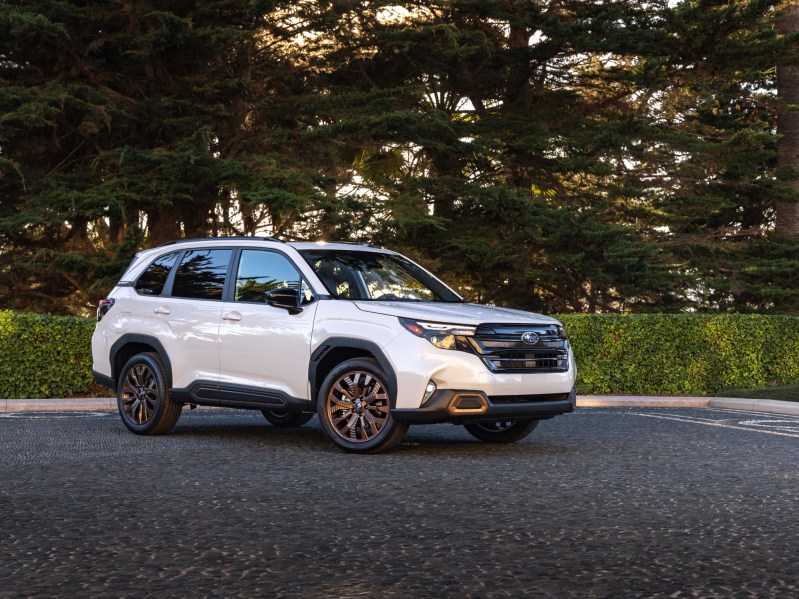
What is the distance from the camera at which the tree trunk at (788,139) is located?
1174 inches

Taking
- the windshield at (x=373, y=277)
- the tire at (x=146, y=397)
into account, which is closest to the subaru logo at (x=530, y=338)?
the windshield at (x=373, y=277)

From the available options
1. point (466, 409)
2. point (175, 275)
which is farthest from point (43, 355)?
point (466, 409)

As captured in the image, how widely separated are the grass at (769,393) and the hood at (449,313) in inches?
382

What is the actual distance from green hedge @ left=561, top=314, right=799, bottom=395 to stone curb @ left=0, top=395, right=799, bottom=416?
841mm

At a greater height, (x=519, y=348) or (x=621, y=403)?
(x=519, y=348)

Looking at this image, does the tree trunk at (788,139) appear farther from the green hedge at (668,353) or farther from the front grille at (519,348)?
the front grille at (519,348)

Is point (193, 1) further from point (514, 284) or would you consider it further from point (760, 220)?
point (760, 220)

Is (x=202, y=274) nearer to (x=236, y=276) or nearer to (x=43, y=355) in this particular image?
(x=236, y=276)

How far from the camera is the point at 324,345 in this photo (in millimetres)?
10250

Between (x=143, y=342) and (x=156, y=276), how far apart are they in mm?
817

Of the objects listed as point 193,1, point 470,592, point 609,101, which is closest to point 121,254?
point 193,1

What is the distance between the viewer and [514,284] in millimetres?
28266

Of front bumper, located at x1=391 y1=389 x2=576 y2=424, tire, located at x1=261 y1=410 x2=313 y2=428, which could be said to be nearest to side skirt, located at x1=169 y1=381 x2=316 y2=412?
front bumper, located at x1=391 y1=389 x2=576 y2=424

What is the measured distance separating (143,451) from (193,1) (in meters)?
17.1
